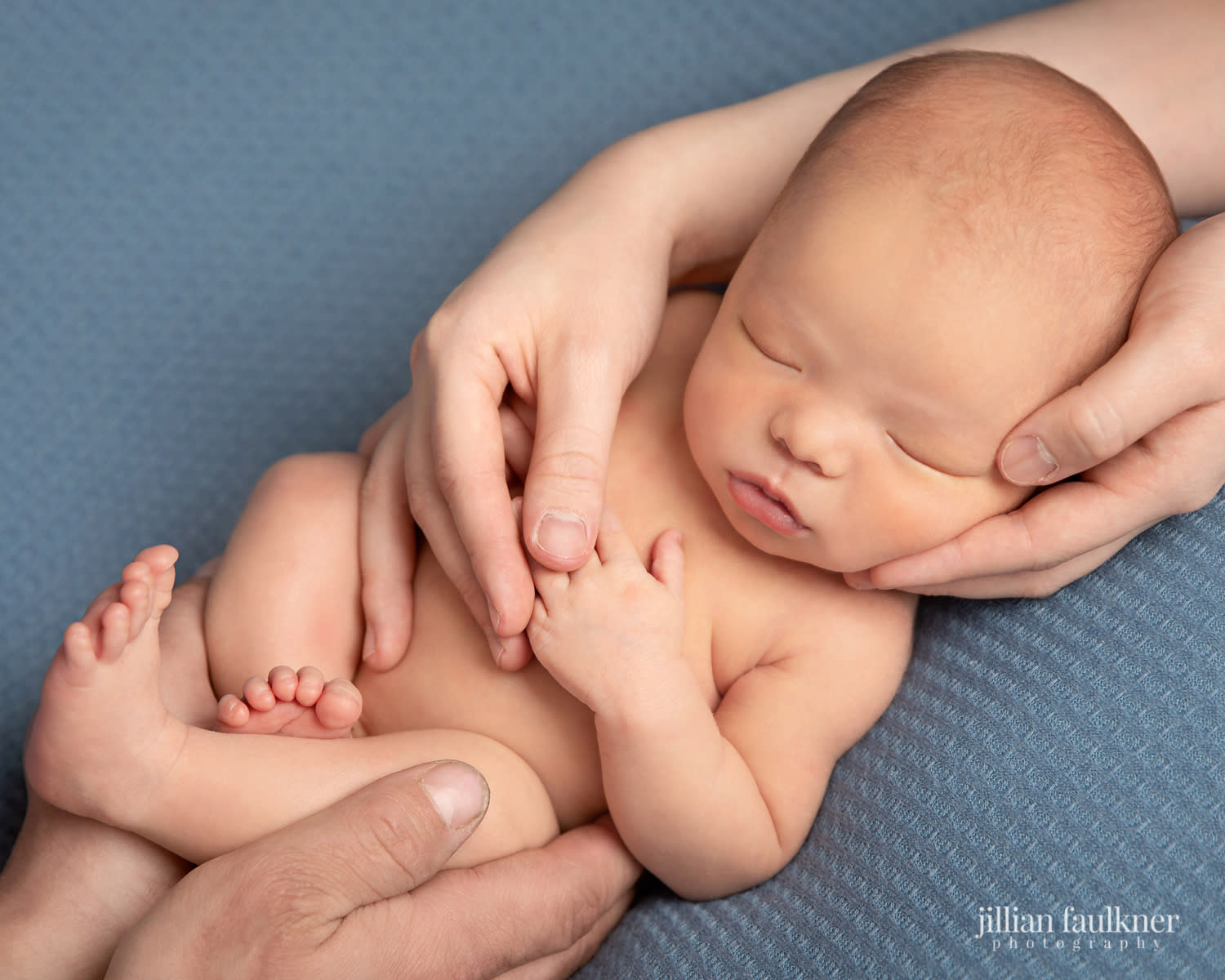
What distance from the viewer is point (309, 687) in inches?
39.3

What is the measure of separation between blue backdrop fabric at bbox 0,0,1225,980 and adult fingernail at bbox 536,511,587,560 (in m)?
0.38

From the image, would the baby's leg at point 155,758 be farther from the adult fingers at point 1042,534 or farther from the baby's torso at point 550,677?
the adult fingers at point 1042,534

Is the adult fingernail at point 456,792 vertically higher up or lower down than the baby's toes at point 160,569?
lower down

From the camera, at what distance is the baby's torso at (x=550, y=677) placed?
3.58 ft

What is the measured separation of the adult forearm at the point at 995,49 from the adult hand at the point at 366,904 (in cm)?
73

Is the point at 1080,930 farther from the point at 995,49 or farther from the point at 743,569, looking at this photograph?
the point at 995,49

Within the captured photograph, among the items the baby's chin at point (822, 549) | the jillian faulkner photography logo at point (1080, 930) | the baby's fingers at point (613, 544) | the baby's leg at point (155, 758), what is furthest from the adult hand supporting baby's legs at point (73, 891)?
the jillian faulkner photography logo at point (1080, 930)

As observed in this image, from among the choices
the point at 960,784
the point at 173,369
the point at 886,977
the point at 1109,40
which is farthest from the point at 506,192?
the point at 886,977

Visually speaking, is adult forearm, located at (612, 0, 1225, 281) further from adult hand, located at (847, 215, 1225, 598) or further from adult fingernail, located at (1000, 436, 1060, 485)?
adult fingernail, located at (1000, 436, 1060, 485)

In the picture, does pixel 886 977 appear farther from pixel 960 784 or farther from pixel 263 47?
pixel 263 47

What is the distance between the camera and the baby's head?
91 cm

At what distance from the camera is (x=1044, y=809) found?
95cm

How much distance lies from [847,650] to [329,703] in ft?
1.73

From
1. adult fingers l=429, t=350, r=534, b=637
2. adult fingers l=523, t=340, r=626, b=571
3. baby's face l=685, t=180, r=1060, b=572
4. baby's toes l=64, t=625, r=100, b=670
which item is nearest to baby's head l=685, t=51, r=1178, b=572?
baby's face l=685, t=180, r=1060, b=572
